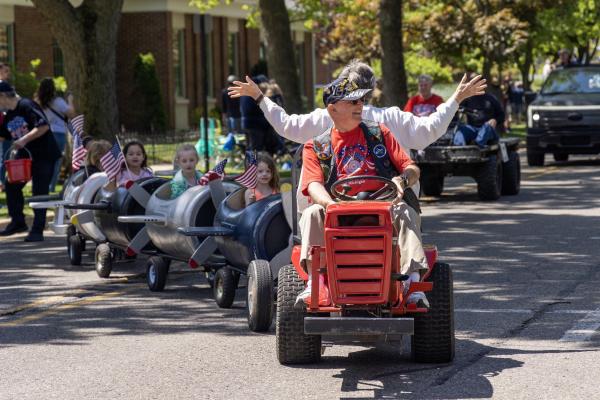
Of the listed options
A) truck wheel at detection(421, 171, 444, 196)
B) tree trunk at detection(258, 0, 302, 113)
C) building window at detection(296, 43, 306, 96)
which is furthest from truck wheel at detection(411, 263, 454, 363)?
building window at detection(296, 43, 306, 96)

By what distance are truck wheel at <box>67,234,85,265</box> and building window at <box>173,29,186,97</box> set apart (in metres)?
30.3

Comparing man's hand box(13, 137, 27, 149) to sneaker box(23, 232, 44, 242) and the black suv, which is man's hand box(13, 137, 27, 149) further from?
the black suv

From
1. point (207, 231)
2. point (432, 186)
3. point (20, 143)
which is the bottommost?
point (432, 186)

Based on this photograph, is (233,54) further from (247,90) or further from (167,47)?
Result: (247,90)

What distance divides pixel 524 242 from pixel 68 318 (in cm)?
568

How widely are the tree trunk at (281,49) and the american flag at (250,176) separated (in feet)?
59.4

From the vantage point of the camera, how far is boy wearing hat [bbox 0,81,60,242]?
1672 cm

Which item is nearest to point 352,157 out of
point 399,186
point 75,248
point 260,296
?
point 399,186

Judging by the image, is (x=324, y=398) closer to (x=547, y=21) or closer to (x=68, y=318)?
(x=68, y=318)

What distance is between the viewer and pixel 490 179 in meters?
19.7

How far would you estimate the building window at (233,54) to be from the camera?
48594 mm

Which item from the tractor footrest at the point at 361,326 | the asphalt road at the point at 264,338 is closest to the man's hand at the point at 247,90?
the asphalt road at the point at 264,338

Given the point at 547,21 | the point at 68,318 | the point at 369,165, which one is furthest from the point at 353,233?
the point at 547,21

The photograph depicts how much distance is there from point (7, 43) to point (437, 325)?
106ft
